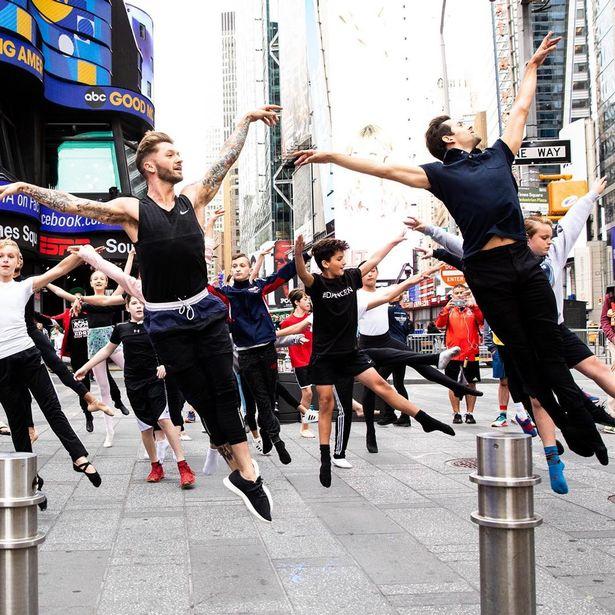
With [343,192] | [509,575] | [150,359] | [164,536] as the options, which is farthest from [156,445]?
[343,192]

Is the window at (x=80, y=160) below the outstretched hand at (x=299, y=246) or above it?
above

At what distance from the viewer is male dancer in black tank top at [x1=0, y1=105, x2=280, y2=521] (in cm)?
466

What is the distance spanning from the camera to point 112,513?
5.79 m

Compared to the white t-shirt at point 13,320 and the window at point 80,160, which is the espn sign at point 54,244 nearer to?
the window at point 80,160

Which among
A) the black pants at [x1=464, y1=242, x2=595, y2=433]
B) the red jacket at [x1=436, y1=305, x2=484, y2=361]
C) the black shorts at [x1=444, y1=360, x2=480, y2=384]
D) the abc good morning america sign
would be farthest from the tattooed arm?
the abc good morning america sign

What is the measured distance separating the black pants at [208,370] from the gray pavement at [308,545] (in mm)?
731

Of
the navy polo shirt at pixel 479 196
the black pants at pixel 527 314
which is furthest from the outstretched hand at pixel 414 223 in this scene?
the black pants at pixel 527 314

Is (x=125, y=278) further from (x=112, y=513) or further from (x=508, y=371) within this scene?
(x=508, y=371)

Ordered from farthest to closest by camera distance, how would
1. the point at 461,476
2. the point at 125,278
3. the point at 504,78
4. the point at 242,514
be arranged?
the point at 504,78 → the point at 461,476 → the point at 125,278 → the point at 242,514

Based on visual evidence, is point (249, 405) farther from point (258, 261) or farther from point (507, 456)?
point (507, 456)

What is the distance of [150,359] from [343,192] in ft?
239

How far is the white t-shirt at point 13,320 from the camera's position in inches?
245

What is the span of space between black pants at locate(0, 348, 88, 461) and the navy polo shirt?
10.9ft

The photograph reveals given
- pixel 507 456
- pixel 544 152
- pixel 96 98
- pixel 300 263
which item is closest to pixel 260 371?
pixel 300 263
